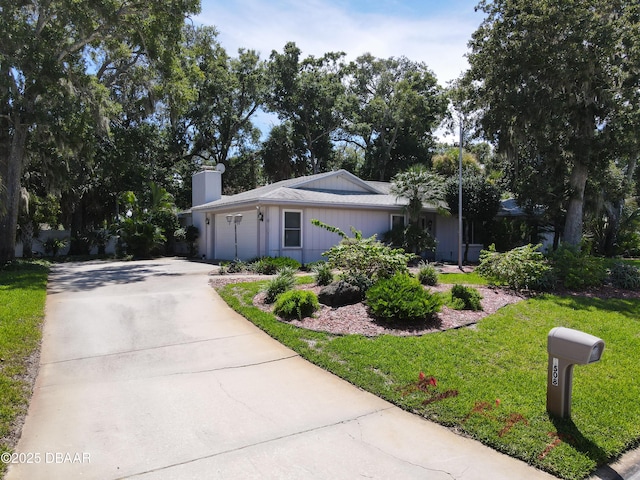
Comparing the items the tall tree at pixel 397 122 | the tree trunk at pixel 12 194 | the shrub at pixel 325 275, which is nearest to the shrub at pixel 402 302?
the shrub at pixel 325 275

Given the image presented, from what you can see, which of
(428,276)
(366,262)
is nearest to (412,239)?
(428,276)

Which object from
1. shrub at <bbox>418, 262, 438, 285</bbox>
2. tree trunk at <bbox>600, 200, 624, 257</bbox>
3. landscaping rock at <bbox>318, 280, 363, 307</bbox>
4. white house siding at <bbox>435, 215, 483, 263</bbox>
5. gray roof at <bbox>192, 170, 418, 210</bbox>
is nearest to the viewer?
landscaping rock at <bbox>318, 280, 363, 307</bbox>

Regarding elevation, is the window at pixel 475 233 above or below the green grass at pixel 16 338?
above

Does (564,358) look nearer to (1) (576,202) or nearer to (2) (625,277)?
(2) (625,277)

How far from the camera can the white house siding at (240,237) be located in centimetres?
1619

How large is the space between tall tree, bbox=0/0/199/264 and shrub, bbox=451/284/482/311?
49.9 feet

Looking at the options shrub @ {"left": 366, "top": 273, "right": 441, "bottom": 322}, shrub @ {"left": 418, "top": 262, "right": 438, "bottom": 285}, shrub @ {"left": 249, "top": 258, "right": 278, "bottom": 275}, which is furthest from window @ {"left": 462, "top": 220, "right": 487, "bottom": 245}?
shrub @ {"left": 366, "top": 273, "right": 441, "bottom": 322}

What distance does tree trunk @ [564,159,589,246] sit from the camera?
14877 mm

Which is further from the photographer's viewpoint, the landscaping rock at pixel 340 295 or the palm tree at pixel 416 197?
the palm tree at pixel 416 197

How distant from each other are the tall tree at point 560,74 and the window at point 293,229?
801 centimetres

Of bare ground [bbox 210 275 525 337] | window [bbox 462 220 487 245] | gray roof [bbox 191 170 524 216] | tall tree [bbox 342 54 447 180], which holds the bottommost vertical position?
bare ground [bbox 210 275 525 337]

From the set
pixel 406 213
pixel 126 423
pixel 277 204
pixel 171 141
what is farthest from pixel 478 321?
pixel 171 141

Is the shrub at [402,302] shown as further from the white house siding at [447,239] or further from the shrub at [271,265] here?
the white house siding at [447,239]

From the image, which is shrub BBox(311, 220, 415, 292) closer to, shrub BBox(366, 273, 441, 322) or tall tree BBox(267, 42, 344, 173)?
shrub BBox(366, 273, 441, 322)
